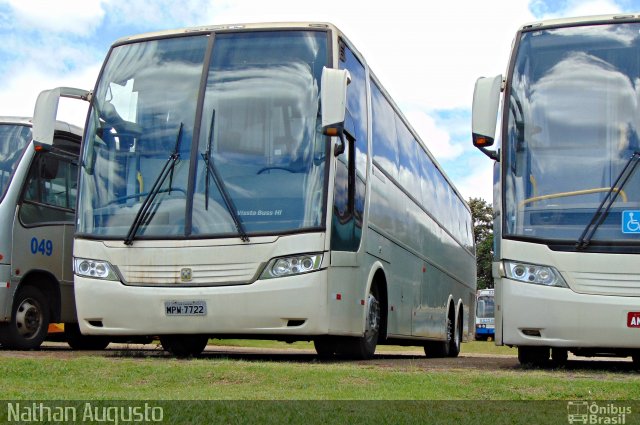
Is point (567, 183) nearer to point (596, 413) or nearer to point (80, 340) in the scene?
point (596, 413)

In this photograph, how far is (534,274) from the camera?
11.0 meters

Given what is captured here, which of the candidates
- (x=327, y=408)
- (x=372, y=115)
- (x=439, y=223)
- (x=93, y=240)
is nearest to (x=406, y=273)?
(x=372, y=115)

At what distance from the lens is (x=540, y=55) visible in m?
11.7

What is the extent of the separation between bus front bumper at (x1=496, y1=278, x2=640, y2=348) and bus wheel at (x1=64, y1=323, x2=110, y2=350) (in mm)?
7891

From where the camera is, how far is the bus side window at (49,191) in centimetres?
1447

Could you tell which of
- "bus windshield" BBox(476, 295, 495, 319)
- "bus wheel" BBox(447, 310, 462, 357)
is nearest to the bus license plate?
"bus wheel" BBox(447, 310, 462, 357)

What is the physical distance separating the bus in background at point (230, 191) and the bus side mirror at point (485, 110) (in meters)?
1.46

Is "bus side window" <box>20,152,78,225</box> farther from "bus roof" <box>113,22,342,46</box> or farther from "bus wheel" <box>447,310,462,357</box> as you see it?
"bus wheel" <box>447,310,462,357</box>

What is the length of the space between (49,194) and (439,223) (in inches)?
321

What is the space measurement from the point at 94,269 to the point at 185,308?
4.06ft

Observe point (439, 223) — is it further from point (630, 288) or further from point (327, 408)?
point (327, 408)

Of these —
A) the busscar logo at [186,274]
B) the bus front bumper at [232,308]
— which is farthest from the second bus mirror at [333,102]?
the busscar logo at [186,274]

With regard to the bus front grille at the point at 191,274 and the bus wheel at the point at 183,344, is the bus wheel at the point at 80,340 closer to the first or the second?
the bus wheel at the point at 183,344

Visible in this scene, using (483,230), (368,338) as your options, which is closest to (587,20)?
(368,338)
